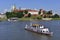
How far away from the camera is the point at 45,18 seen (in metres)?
133

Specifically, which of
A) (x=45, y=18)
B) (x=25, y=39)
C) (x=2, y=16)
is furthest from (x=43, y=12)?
(x=25, y=39)

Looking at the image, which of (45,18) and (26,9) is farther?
(26,9)

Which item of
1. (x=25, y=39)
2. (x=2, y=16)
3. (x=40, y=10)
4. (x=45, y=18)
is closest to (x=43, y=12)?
(x=40, y=10)

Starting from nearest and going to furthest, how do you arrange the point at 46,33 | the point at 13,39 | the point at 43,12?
the point at 13,39 < the point at 46,33 < the point at 43,12

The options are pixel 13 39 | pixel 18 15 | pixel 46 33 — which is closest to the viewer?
pixel 13 39

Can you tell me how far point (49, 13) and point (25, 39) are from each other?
107230 mm

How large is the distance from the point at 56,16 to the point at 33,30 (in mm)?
92105

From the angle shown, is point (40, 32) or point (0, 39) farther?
point (40, 32)

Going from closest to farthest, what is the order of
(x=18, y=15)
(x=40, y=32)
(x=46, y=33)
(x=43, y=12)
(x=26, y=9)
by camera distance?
(x=46, y=33) → (x=40, y=32) → (x=18, y=15) → (x=43, y=12) → (x=26, y=9)

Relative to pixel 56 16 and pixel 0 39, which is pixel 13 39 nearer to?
pixel 0 39

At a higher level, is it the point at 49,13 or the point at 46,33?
the point at 46,33

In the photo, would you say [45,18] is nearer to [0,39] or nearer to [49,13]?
[49,13]

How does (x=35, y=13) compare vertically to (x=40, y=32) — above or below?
below

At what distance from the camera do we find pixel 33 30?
148 ft
